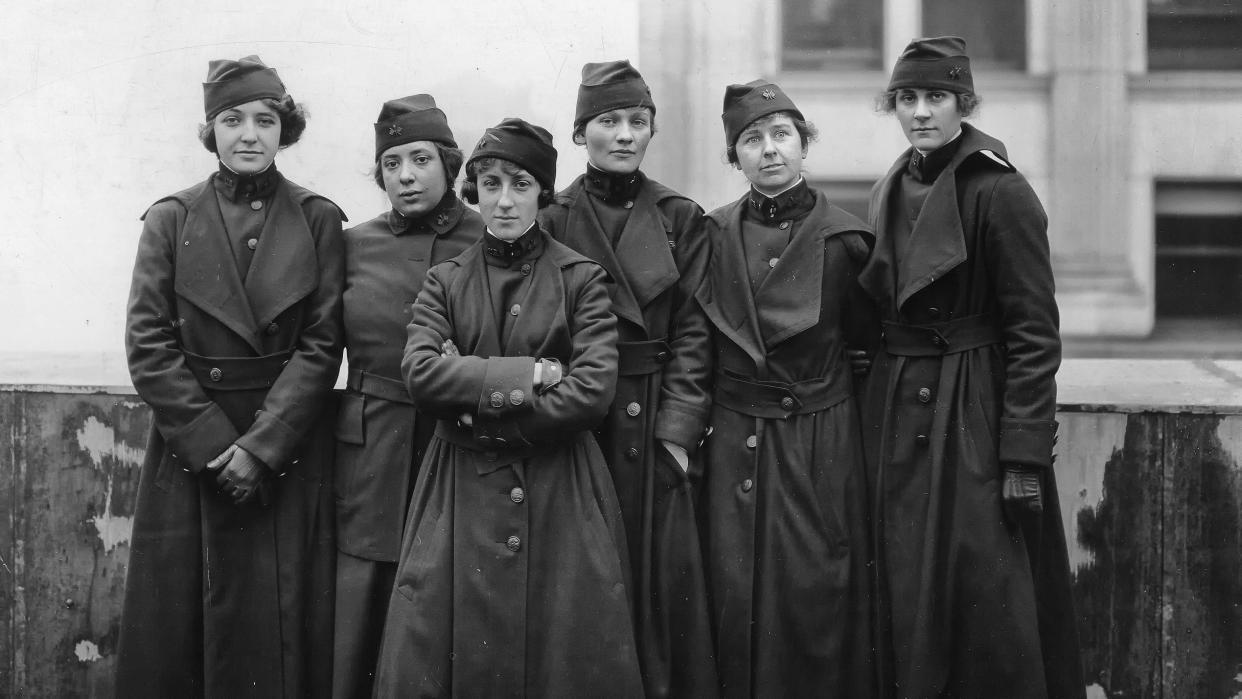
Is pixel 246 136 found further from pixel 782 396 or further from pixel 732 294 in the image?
pixel 782 396

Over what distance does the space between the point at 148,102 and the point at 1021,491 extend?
3916 millimetres

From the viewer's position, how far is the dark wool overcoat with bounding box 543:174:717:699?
354 cm

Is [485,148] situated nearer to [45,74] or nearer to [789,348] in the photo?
[789,348]

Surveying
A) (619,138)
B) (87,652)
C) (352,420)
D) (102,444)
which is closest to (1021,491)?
(619,138)

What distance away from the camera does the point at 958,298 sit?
136 inches

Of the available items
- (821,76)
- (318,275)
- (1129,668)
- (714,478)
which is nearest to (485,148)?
(318,275)

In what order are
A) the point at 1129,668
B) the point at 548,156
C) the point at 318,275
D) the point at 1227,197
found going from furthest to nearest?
the point at 1227,197, the point at 1129,668, the point at 318,275, the point at 548,156

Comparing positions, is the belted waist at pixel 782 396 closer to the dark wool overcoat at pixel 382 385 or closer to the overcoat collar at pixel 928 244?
the overcoat collar at pixel 928 244

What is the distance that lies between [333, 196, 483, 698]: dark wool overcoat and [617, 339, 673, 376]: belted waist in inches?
25.8

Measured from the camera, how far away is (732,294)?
362cm

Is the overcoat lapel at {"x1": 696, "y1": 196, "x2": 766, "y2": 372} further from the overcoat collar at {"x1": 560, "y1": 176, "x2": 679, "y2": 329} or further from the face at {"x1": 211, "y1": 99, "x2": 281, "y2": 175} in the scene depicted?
the face at {"x1": 211, "y1": 99, "x2": 281, "y2": 175}

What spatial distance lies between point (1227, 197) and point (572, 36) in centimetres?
281

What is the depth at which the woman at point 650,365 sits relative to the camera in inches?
139

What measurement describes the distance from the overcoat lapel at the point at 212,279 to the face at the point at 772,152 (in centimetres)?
169
